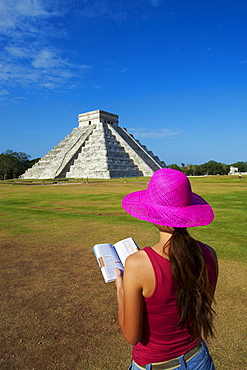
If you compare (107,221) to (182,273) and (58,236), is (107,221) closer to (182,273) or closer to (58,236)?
(58,236)

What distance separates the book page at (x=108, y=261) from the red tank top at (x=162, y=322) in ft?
3.14

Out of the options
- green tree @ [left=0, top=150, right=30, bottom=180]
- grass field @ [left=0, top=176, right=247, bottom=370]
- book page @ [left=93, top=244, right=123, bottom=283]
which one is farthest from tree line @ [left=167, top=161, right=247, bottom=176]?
book page @ [left=93, top=244, right=123, bottom=283]

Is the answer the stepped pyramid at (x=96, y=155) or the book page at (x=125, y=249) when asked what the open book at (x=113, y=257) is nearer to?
the book page at (x=125, y=249)

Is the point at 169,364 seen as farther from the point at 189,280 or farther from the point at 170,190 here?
the point at 170,190

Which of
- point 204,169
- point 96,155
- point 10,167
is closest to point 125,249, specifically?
point 96,155

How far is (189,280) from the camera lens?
5.08ft

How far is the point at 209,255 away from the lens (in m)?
1.70

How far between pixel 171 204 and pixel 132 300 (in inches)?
24.4

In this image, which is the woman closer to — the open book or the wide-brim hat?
the wide-brim hat

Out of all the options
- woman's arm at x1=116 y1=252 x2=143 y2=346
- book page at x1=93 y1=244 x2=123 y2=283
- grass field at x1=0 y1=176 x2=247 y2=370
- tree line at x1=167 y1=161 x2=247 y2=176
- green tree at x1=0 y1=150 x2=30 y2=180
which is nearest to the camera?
woman's arm at x1=116 y1=252 x2=143 y2=346

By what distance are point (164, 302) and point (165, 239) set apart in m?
0.36

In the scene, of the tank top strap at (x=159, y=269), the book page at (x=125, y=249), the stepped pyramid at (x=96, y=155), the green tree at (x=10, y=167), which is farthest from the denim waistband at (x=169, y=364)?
the green tree at (x=10, y=167)

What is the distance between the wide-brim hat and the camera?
1641 millimetres

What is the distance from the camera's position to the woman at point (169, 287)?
1.51 m
